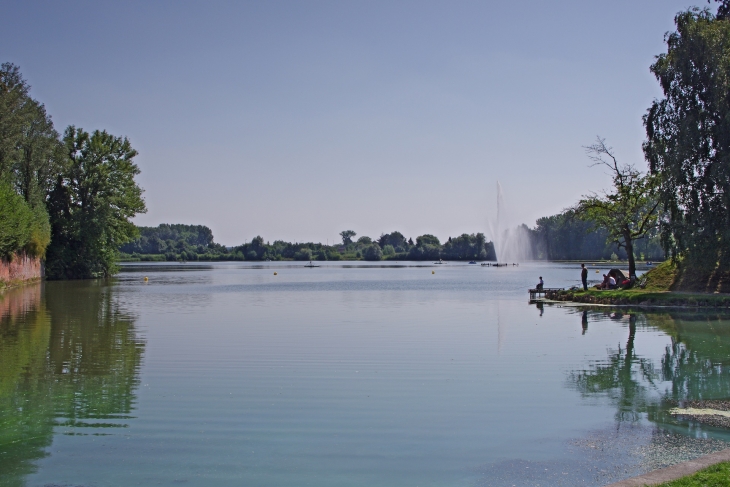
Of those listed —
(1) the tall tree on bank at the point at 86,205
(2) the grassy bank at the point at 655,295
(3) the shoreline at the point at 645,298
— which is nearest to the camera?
(3) the shoreline at the point at 645,298

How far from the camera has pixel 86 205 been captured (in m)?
72.2

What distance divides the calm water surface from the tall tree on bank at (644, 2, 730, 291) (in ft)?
29.6

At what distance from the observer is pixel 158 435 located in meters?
10.3

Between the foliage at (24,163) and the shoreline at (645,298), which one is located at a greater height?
the foliage at (24,163)

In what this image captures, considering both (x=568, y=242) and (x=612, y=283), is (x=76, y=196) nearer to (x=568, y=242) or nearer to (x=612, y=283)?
(x=612, y=283)

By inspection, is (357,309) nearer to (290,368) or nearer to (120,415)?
(290,368)

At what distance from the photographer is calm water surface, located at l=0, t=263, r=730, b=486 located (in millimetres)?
8758

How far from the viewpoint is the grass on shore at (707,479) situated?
680 cm

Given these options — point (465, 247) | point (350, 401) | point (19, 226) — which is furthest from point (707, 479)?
point (465, 247)

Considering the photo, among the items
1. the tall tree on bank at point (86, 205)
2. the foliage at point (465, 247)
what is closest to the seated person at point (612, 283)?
the tall tree on bank at point (86, 205)

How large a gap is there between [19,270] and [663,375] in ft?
188

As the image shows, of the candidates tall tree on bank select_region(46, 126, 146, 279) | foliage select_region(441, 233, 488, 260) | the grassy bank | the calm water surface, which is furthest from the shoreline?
foliage select_region(441, 233, 488, 260)

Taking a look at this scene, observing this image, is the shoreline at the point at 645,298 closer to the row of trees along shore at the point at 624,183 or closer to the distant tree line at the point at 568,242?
the row of trees along shore at the point at 624,183

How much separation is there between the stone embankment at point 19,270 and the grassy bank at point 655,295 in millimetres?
41891
